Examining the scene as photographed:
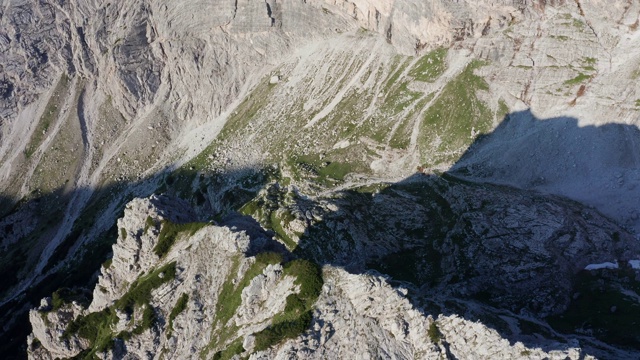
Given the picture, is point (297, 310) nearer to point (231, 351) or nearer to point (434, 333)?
point (231, 351)

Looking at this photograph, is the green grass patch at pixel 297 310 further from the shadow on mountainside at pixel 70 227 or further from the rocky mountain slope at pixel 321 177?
the shadow on mountainside at pixel 70 227

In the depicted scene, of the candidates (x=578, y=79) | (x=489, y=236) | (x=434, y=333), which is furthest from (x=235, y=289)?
(x=578, y=79)

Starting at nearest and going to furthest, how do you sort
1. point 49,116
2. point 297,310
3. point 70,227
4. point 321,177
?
point 297,310, point 321,177, point 70,227, point 49,116

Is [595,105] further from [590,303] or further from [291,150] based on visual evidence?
[291,150]

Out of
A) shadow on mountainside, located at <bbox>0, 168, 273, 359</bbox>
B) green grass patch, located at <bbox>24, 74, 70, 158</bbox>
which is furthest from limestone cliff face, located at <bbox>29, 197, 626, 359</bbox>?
green grass patch, located at <bbox>24, 74, 70, 158</bbox>

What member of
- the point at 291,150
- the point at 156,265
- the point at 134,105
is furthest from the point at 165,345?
the point at 134,105

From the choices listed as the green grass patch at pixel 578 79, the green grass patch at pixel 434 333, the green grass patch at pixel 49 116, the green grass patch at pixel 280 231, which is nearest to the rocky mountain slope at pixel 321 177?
the green grass patch at pixel 434 333

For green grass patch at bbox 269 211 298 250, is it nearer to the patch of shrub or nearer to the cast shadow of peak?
the patch of shrub

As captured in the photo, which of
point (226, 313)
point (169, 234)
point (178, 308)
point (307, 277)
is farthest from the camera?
point (169, 234)
